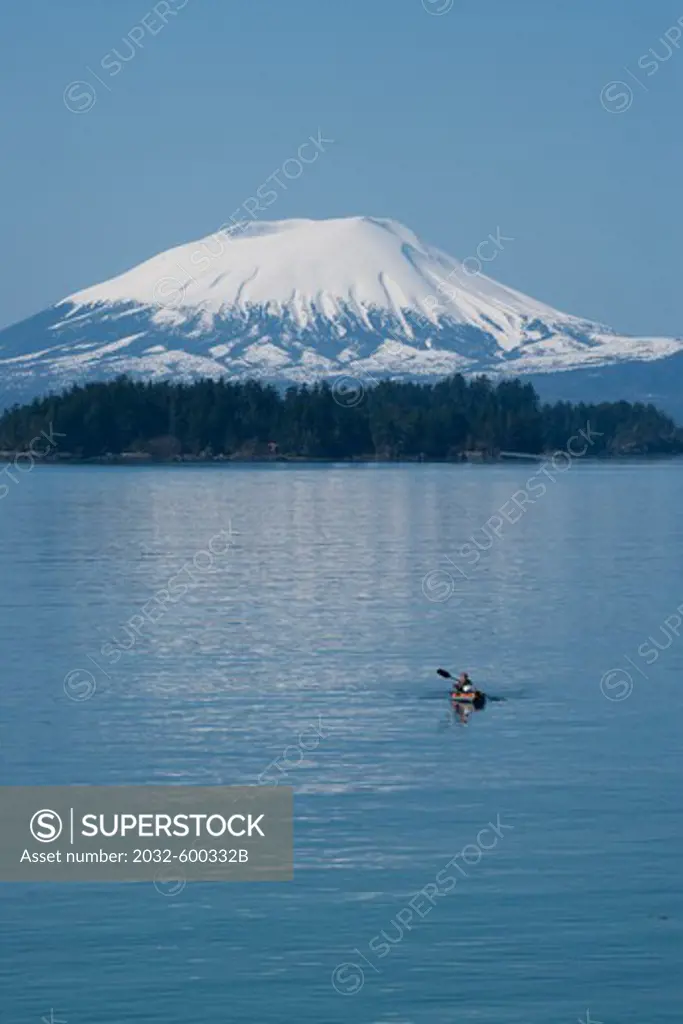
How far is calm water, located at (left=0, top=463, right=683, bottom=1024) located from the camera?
21250 mm

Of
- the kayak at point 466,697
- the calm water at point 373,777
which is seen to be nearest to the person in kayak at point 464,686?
the kayak at point 466,697

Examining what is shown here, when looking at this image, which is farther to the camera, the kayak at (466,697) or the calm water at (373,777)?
the kayak at (466,697)

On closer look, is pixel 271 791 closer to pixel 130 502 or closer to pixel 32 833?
pixel 32 833

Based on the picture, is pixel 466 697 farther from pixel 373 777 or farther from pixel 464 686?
pixel 373 777

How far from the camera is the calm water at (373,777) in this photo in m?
21.2

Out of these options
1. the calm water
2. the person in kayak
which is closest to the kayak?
the person in kayak

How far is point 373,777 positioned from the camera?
30516 mm

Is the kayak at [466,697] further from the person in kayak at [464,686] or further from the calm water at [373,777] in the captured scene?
the calm water at [373,777]

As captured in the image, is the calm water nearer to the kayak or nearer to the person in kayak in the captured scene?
the kayak

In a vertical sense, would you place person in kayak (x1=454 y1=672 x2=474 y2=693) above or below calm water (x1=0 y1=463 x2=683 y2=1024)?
above

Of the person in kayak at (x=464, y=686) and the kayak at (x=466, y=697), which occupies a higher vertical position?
the person in kayak at (x=464, y=686)

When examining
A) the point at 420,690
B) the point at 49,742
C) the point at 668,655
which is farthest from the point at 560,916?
the point at 668,655

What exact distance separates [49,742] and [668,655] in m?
17.0

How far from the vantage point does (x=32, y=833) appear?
26.0 meters
